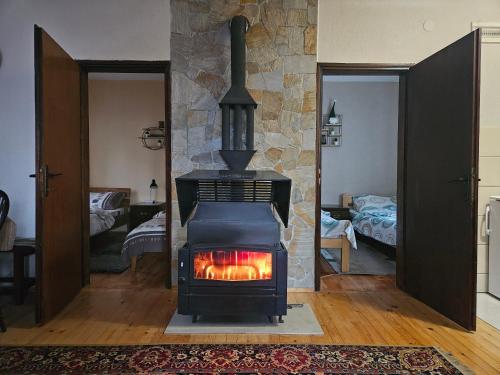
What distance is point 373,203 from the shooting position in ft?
18.0

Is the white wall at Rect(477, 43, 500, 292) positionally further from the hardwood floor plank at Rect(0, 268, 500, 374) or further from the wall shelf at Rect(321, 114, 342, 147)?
the wall shelf at Rect(321, 114, 342, 147)

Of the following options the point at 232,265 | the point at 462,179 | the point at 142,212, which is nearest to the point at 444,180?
the point at 462,179

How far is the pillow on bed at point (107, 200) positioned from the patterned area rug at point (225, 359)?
3.25 metres

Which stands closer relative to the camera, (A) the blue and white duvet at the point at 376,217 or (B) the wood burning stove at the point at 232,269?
(B) the wood burning stove at the point at 232,269

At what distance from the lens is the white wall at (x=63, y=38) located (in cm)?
317

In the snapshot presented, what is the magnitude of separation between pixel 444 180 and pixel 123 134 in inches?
187

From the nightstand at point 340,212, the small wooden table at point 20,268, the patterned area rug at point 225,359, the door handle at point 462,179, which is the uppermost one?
the door handle at point 462,179

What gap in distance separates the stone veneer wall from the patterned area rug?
126 cm

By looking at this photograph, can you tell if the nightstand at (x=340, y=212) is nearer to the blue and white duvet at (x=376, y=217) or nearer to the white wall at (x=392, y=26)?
the blue and white duvet at (x=376, y=217)

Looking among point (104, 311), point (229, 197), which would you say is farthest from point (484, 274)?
point (104, 311)

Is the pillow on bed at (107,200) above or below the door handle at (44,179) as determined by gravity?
below

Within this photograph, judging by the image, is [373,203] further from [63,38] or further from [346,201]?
[63,38]

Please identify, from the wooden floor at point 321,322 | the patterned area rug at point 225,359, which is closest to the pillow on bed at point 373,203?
the wooden floor at point 321,322

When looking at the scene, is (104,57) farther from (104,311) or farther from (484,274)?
(484,274)
